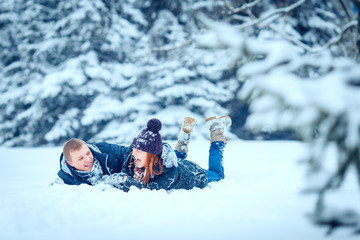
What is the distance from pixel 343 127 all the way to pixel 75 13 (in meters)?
9.27

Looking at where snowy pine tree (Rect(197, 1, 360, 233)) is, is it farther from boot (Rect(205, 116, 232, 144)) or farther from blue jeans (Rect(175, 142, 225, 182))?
boot (Rect(205, 116, 232, 144))

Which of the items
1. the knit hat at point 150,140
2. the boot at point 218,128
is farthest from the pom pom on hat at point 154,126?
the boot at point 218,128

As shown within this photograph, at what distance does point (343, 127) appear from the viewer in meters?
0.88

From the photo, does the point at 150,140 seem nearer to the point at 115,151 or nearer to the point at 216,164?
the point at 115,151

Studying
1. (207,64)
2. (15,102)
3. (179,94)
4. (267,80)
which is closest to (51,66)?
(15,102)

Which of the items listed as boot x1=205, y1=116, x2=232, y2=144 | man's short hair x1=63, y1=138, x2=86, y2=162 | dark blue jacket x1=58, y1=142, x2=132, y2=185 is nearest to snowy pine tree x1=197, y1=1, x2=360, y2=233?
man's short hair x1=63, y1=138, x2=86, y2=162

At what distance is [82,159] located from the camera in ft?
7.36

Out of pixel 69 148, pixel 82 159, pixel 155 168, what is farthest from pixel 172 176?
pixel 69 148

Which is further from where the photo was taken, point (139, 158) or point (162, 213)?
point (139, 158)

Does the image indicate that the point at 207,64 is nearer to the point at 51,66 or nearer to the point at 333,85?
the point at 51,66

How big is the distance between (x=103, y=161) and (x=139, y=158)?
0.44 m

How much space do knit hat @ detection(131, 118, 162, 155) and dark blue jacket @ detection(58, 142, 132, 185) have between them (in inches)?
11.7

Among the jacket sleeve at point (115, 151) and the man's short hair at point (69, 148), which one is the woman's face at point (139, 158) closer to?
the jacket sleeve at point (115, 151)

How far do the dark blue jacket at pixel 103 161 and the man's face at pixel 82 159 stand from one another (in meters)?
0.09
